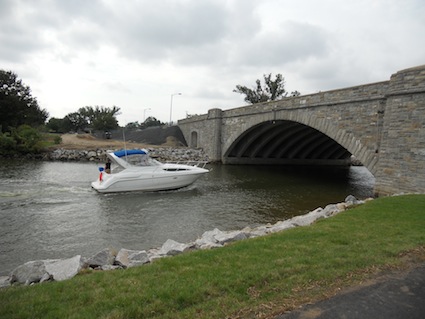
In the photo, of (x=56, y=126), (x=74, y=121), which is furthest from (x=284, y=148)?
(x=56, y=126)

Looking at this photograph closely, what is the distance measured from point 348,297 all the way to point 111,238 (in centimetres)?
788

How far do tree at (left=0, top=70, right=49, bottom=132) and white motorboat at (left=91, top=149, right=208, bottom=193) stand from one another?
32107 millimetres

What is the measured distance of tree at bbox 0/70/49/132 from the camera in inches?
1642

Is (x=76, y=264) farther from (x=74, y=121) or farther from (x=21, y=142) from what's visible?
(x=74, y=121)

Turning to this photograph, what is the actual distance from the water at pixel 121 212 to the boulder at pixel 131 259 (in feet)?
7.70

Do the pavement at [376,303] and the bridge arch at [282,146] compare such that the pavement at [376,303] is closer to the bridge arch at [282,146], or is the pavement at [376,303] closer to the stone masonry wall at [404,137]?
the stone masonry wall at [404,137]

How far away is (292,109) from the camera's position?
22562mm

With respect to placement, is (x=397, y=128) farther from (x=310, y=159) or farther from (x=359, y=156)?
(x=310, y=159)

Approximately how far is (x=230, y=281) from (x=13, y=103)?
49003 mm

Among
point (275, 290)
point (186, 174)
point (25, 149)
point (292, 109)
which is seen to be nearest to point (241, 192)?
point (186, 174)

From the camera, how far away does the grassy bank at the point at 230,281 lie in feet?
11.7

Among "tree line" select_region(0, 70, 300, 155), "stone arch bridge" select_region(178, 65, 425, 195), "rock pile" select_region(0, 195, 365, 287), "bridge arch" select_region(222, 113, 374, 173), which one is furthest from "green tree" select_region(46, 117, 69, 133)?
"rock pile" select_region(0, 195, 365, 287)

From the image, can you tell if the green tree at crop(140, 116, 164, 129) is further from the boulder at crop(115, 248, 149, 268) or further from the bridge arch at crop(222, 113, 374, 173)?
the boulder at crop(115, 248, 149, 268)

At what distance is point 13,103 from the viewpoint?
42.2m
